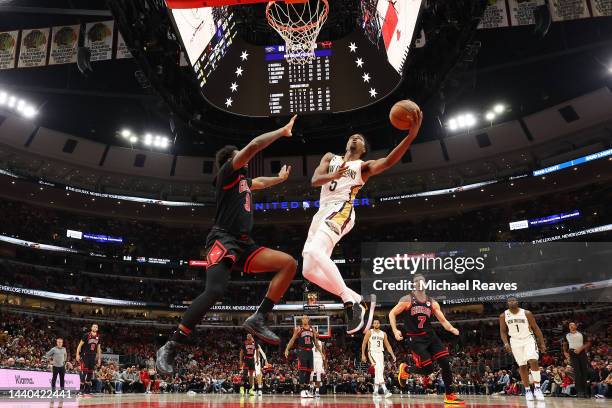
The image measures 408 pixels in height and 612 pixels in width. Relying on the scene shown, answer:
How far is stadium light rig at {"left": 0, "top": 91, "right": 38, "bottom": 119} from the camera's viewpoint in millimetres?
29250

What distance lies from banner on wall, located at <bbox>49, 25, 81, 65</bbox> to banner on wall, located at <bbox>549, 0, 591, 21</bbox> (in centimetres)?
1536

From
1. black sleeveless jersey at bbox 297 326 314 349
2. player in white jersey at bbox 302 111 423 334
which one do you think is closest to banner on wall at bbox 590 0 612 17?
black sleeveless jersey at bbox 297 326 314 349

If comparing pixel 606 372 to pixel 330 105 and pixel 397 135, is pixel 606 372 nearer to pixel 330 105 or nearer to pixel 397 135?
pixel 330 105

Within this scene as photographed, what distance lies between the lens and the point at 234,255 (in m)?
5.15

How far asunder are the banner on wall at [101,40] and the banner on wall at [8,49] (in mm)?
2268

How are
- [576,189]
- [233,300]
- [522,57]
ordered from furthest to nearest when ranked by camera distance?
[233,300] < [576,189] < [522,57]

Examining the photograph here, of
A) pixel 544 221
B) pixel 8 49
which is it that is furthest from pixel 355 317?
pixel 544 221

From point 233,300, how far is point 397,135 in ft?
57.0

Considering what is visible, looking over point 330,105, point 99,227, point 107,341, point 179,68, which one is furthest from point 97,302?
point 330,105

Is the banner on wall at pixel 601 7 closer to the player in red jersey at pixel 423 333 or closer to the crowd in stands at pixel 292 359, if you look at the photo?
the crowd in stands at pixel 292 359

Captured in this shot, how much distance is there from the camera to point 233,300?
39156 mm

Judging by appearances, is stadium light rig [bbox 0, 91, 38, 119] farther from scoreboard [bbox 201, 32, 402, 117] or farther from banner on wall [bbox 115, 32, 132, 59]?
scoreboard [bbox 201, 32, 402, 117]

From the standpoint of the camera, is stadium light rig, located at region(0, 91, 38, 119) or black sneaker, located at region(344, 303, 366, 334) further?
stadium light rig, located at region(0, 91, 38, 119)

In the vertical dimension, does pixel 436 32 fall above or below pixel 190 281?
above
